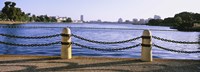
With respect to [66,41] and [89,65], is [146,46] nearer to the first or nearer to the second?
[89,65]

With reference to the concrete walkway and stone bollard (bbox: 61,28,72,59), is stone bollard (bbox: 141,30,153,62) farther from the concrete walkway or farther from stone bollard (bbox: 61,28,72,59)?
stone bollard (bbox: 61,28,72,59)

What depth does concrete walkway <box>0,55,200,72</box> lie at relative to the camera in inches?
446

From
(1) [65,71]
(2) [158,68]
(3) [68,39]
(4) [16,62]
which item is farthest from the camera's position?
(3) [68,39]

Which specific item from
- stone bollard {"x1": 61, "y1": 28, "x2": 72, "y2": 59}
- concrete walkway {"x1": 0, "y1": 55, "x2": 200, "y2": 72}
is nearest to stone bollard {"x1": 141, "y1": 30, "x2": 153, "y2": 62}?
concrete walkway {"x1": 0, "y1": 55, "x2": 200, "y2": 72}

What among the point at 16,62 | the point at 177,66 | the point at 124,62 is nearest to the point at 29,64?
the point at 16,62

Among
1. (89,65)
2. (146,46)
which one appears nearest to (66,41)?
(89,65)

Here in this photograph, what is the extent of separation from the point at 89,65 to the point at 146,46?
262 centimetres

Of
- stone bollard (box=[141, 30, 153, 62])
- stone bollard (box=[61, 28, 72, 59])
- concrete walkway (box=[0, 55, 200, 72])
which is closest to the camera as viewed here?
concrete walkway (box=[0, 55, 200, 72])

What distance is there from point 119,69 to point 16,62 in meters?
4.07

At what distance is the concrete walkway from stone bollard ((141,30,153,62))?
313 mm

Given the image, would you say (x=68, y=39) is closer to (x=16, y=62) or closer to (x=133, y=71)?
(x=16, y=62)

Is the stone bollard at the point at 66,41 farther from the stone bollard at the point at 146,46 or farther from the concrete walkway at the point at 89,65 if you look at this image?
the stone bollard at the point at 146,46

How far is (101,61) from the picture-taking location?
522 inches

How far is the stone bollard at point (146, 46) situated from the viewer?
13.3 meters
